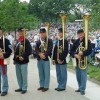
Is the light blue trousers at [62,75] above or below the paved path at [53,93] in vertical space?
above

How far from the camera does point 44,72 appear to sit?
1114cm

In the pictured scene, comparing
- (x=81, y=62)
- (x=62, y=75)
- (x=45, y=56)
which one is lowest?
(x=62, y=75)

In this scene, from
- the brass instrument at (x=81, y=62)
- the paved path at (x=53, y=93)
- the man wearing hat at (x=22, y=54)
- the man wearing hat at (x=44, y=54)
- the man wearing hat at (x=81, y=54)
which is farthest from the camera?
the man wearing hat at (x=44, y=54)

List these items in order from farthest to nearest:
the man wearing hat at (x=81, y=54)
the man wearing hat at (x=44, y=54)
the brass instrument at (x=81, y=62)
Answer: the man wearing hat at (x=44, y=54)
the brass instrument at (x=81, y=62)
the man wearing hat at (x=81, y=54)

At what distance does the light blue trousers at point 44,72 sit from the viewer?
1100 cm

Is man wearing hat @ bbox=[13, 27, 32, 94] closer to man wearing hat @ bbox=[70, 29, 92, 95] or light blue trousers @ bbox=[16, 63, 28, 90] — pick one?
light blue trousers @ bbox=[16, 63, 28, 90]

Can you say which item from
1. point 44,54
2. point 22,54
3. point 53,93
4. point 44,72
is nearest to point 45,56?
point 44,54

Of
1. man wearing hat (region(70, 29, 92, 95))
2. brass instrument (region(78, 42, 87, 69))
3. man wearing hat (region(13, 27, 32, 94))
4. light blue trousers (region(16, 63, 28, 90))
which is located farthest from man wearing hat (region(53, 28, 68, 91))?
light blue trousers (region(16, 63, 28, 90))

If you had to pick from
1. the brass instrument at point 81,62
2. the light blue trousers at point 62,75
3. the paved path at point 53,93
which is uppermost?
the brass instrument at point 81,62

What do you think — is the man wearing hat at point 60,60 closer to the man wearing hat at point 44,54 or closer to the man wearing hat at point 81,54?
the man wearing hat at point 44,54

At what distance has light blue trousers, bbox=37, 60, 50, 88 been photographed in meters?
11.0

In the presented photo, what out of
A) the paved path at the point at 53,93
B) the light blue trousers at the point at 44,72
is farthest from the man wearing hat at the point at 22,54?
the light blue trousers at the point at 44,72

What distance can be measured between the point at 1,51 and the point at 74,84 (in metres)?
2.97

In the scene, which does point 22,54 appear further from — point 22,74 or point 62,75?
point 62,75
